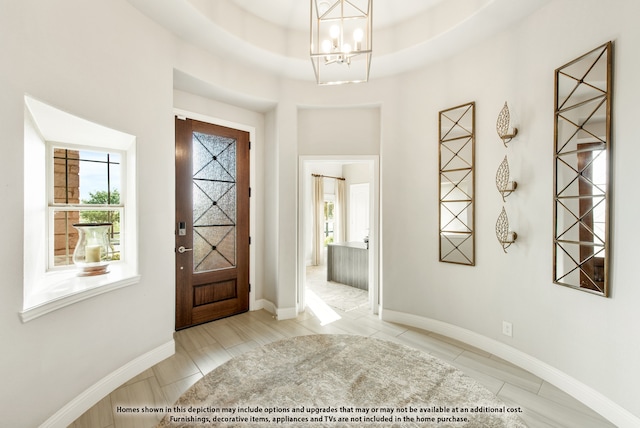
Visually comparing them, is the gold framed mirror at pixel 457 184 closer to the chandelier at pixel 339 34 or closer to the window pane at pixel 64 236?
the chandelier at pixel 339 34

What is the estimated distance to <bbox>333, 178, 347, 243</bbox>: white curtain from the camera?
284 inches

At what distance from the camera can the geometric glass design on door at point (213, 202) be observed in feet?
10.5

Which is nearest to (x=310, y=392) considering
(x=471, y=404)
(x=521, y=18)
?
(x=471, y=404)

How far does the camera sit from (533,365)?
7.45ft

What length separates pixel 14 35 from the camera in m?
1.43

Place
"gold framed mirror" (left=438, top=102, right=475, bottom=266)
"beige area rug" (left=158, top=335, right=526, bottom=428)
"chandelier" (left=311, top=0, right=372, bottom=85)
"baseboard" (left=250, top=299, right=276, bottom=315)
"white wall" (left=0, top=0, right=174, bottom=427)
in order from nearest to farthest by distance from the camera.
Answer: "white wall" (left=0, top=0, right=174, bottom=427) → "beige area rug" (left=158, top=335, right=526, bottom=428) → "chandelier" (left=311, top=0, right=372, bottom=85) → "gold framed mirror" (left=438, top=102, right=475, bottom=266) → "baseboard" (left=250, top=299, right=276, bottom=315)

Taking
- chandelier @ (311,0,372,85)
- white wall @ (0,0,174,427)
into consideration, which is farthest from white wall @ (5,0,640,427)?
chandelier @ (311,0,372,85)

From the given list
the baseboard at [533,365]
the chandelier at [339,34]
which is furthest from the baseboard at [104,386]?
the chandelier at [339,34]

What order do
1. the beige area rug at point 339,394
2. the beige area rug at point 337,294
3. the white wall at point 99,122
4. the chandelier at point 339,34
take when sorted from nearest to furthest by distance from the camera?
the white wall at point 99,122 < the beige area rug at point 339,394 < the chandelier at point 339,34 < the beige area rug at point 337,294

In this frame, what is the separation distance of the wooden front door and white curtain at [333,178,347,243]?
3861 mm

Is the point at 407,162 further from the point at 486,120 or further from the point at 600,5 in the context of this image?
the point at 600,5

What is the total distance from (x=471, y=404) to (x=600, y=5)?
2766mm

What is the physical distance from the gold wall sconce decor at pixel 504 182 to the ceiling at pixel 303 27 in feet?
4.04

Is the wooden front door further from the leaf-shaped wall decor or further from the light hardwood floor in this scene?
the leaf-shaped wall decor
